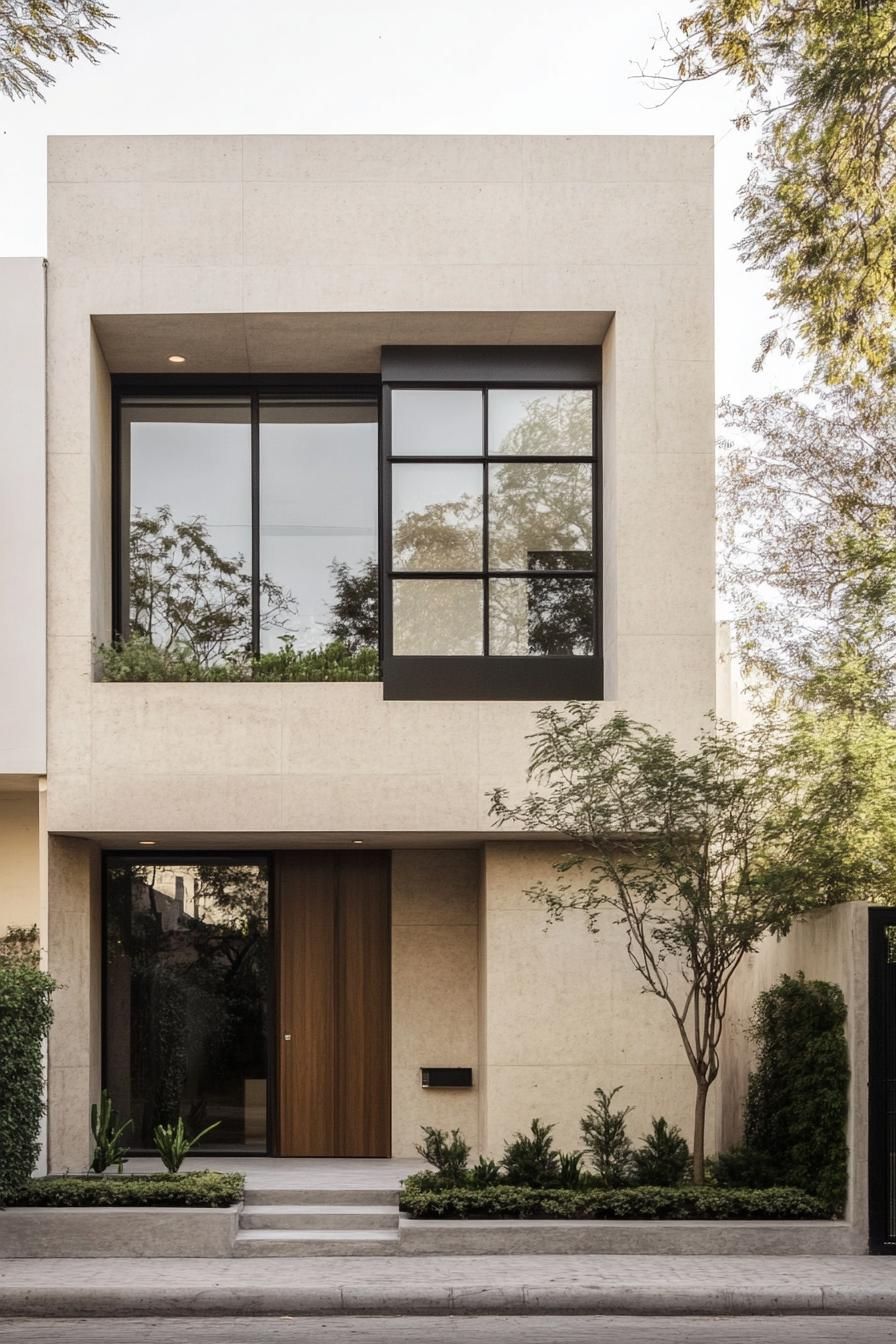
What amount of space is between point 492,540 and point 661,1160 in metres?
5.74

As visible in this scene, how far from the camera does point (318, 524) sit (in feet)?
47.8

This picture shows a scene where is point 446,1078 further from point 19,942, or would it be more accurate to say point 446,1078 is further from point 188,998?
point 19,942

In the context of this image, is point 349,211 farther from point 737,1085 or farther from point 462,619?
point 737,1085

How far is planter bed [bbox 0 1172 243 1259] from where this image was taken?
10742 millimetres

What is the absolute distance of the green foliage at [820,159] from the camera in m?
9.31

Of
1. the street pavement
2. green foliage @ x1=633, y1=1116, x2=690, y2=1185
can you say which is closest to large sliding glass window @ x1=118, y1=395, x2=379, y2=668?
green foliage @ x1=633, y1=1116, x2=690, y2=1185

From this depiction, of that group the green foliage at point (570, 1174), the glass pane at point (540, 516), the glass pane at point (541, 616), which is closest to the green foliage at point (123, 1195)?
the green foliage at point (570, 1174)

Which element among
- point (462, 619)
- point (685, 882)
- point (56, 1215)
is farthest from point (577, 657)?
point (56, 1215)

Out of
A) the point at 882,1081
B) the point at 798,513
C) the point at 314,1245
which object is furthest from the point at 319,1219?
the point at 798,513

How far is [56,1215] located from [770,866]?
241 inches

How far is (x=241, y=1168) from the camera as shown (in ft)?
45.0

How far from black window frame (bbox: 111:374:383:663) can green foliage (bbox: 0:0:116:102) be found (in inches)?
269

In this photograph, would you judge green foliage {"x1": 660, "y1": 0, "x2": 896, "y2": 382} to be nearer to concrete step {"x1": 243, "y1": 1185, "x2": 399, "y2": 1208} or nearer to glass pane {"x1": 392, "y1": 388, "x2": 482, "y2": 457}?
glass pane {"x1": 392, "y1": 388, "x2": 482, "y2": 457}

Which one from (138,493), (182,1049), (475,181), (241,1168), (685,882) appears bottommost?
(241,1168)
